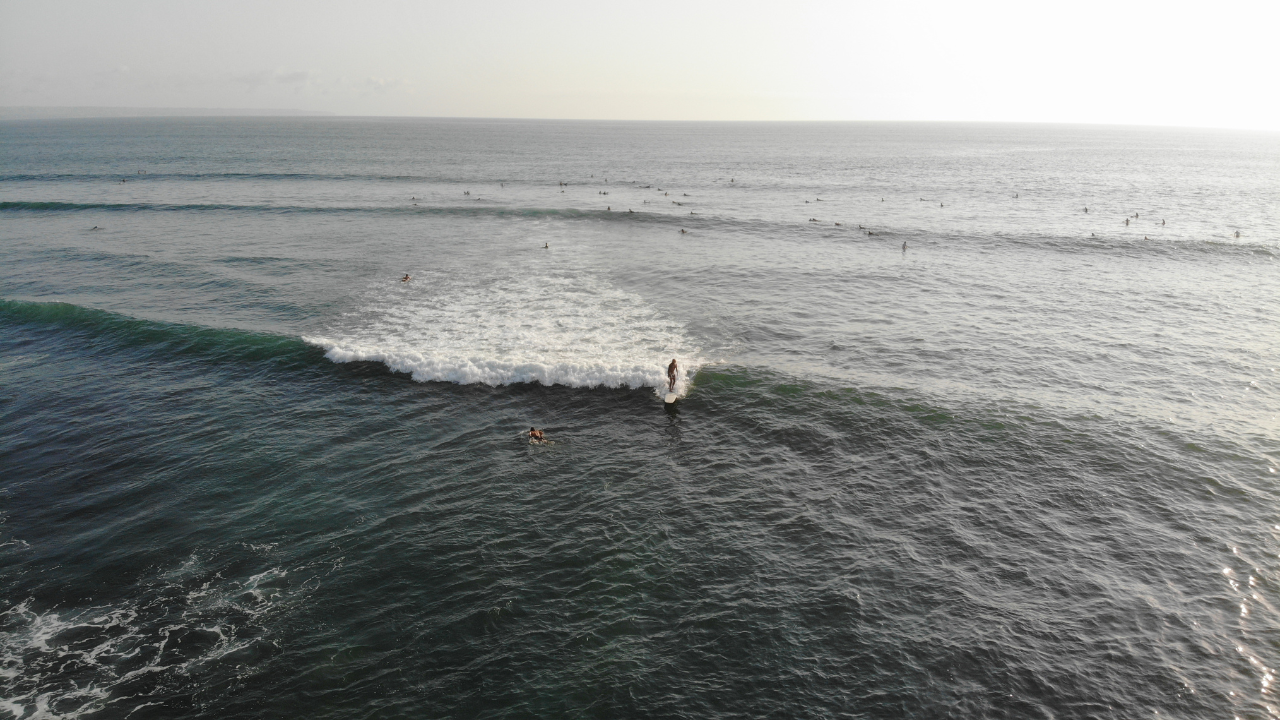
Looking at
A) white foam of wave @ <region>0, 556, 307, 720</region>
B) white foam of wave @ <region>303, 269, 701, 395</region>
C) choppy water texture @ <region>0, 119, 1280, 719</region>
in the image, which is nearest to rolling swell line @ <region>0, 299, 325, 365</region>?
choppy water texture @ <region>0, 119, 1280, 719</region>

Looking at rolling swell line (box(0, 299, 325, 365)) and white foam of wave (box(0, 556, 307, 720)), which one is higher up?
rolling swell line (box(0, 299, 325, 365))

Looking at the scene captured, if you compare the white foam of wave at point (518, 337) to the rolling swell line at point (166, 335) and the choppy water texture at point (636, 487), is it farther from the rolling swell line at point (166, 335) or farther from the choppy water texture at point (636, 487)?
the rolling swell line at point (166, 335)

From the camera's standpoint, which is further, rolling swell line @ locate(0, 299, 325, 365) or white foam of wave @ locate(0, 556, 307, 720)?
rolling swell line @ locate(0, 299, 325, 365)

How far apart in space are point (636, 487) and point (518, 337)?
1718cm

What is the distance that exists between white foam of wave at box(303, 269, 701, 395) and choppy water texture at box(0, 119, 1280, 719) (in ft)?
0.98

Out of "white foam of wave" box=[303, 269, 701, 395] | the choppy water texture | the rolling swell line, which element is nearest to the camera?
the choppy water texture

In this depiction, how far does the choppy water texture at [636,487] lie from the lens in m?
16.6

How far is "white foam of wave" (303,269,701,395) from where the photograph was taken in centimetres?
3397

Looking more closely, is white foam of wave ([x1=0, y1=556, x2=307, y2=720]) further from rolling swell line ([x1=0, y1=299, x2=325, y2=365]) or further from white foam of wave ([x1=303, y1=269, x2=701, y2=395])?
rolling swell line ([x1=0, y1=299, x2=325, y2=365])

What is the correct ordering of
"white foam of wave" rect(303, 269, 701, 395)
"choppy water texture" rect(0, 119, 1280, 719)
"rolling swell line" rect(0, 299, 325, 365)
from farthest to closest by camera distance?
"rolling swell line" rect(0, 299, 325, 365) → "white foam of wave" rect(303, 269, 701, 395) → "choppy water texture" rect(0, 119, 1280, 719)

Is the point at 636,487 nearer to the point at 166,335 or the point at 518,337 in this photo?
the point at 518,337

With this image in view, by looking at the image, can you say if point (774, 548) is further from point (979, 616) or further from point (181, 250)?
point (181, 250)

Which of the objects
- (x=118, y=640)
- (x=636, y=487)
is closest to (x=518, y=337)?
(x=636, y=487)

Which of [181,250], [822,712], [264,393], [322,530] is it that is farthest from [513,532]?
[181,250]
